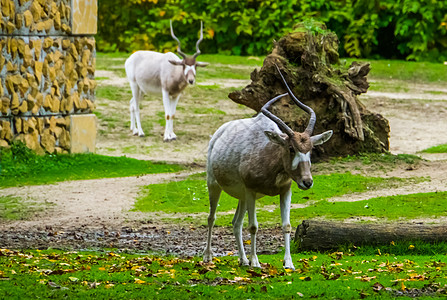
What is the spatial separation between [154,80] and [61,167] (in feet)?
16.4

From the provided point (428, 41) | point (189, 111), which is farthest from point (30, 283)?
point (428, 41)

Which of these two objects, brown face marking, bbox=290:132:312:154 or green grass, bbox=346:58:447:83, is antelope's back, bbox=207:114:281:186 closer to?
brown face marking, bbox=290:132:312:154

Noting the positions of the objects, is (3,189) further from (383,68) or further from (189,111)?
(383,68)

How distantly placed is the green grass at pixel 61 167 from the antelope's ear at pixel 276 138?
7.60 metres

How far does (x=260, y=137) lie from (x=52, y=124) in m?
8.86

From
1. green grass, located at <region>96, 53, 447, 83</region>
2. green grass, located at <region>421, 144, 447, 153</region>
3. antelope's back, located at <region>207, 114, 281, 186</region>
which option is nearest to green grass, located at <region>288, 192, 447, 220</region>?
antelope's back, located at <region>207, 114, 281, 186</region>

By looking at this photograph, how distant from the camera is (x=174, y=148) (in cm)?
1856

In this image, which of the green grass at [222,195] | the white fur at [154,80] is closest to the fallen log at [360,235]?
the green grass at [222,195]

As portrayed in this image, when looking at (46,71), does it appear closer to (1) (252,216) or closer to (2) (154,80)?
(2) (154,80)

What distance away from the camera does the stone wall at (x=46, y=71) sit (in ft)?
51.8

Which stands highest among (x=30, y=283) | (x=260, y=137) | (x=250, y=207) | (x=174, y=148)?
(x=260, y=137)

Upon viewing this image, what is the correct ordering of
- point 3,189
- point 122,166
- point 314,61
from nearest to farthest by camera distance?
point 3,189 → point 314,61 → point 122,166

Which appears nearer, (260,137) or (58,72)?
(260,137)

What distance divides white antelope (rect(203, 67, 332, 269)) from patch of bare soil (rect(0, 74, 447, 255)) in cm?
157
